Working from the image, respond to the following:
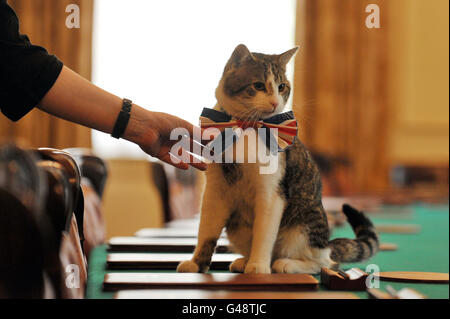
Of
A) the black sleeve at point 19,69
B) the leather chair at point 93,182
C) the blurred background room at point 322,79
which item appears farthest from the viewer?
the blurred background room at point 322,79

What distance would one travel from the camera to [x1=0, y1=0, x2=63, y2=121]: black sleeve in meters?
0.76

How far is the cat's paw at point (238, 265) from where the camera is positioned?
3.10ft

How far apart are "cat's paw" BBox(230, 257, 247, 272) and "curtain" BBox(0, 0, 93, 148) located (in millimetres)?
3240

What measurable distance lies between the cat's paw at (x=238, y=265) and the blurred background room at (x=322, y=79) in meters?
2.07

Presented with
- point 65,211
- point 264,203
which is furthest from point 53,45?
point 65,211

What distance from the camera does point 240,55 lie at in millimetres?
1078

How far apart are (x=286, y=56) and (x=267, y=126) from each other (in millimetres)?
261

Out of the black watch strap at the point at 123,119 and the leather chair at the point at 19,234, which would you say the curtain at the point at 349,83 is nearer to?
the black watch strap at the point at 123,119

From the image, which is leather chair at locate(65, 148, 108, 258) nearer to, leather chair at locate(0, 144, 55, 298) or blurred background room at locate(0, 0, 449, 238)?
leather chair at locate(0, 144, 55, 298)

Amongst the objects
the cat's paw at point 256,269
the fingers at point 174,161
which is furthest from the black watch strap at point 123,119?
the cat's paw at point 256,269

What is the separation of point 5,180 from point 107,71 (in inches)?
141

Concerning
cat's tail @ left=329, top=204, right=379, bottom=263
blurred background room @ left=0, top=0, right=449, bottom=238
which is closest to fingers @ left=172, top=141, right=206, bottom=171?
cat's tail @ left=329, top=204, right=379, bottom=263

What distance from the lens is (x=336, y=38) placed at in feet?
15.8

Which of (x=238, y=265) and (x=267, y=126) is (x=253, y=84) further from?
(x=238, y=265)
